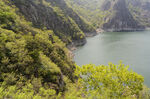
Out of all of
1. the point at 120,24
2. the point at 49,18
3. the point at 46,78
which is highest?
the point at 49,18

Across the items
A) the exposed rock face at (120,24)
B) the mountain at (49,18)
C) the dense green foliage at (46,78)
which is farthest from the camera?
the exposed rock face at (120,24)

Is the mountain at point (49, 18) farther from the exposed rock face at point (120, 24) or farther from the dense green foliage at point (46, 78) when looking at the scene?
the exposed rock face at point (120, 24)

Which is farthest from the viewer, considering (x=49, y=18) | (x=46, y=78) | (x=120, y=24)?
(x=120, y=24)

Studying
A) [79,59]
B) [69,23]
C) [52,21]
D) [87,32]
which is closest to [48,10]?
[52,21]

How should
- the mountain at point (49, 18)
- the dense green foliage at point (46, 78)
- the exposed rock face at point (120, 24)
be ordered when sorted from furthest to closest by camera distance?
the exposed rock face at point (120, 24) → the mountain at point (49, 18) → the dense green foliage at point (46, 78)

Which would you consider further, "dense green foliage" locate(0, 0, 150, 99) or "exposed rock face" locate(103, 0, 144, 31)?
"exposed rock face" locate(103, 0, 144, 31)

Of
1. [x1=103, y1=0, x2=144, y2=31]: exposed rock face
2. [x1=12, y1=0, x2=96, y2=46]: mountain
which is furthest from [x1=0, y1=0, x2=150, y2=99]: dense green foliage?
[x1=103, y1=0, x2=144, y2=31]: exposed rock face

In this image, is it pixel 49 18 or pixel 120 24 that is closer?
pixel 49 18

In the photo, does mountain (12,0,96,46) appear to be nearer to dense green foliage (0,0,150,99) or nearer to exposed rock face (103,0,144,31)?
dense green foliage (0,0,150,99)

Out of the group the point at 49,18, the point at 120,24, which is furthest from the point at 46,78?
the point at 120,24

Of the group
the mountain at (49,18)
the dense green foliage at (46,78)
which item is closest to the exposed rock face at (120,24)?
the mountain at (49,18)

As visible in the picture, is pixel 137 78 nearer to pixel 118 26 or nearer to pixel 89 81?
pixel 89 81

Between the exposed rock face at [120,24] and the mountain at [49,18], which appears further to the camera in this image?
the exposed rock face at [120,24]

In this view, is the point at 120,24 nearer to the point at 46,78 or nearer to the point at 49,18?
the point at 49,18
